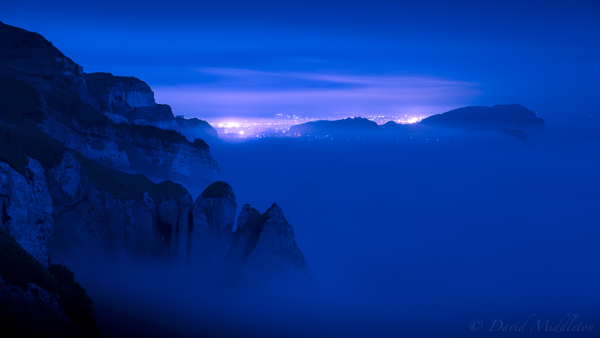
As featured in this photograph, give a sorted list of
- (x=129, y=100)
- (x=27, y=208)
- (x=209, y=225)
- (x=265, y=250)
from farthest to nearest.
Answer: (x=129, y=100) → (x=265, y=250) → (x=209, y=225) → (x=27, y=208)

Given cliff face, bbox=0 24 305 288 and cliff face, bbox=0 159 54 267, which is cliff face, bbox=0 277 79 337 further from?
cliff face, bbox=0 24 305 288

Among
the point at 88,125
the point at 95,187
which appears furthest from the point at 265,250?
the point at 88,125

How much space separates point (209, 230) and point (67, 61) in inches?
1534

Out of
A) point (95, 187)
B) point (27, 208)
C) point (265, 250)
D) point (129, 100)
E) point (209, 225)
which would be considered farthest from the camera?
point (129, 100)

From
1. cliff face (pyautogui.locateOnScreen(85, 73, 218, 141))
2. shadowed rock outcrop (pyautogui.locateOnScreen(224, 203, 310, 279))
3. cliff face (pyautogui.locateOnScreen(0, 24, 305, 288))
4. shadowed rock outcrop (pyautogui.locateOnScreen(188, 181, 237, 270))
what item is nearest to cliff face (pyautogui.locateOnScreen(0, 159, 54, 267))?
cliff face (pyautogui.locateOnScreen(0, 24, 305, 288))

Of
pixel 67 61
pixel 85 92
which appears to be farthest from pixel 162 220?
pixel 67 61

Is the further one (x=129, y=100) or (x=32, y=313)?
(x=129, y=100)

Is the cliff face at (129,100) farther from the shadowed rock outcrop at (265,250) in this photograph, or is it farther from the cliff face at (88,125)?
the shadowed rock outcrop at (265,250)

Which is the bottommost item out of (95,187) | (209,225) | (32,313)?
(209,225)

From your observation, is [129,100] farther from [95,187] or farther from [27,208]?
[27,208]

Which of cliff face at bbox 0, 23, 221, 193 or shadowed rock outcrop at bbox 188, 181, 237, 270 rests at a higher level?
cliff face at bbox 0, 23, 221, 193

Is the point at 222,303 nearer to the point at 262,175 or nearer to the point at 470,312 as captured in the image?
the point at 470,312

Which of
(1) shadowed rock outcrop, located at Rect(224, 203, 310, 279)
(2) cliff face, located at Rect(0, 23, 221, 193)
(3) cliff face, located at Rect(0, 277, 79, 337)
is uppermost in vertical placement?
(2) cliff face, located at Rect(0, 23, 221, 193)

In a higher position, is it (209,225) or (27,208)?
(27,208)
